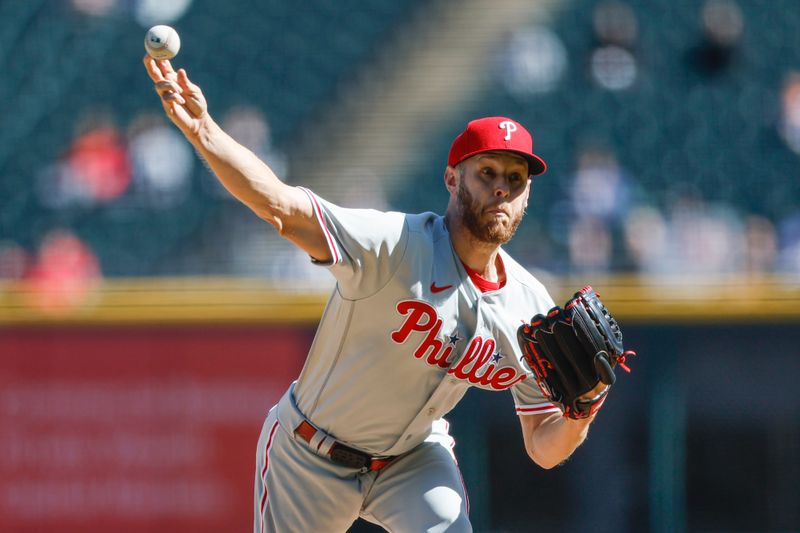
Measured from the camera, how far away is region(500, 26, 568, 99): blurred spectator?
9.48 metres

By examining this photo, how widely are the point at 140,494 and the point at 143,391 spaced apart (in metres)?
0.62

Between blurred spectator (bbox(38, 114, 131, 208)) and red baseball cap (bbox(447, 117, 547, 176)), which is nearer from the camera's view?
red baseball cap (bbox(447, 117, 547, 176))

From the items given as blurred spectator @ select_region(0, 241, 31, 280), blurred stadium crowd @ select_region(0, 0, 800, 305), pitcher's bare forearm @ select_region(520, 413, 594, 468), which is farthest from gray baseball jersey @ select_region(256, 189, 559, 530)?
blurred spectator @ select_region(0, 241, 31, 280)

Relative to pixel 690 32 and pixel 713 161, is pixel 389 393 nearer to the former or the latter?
pixel 713 161

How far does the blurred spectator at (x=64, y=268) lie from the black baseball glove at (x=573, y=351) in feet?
15.0

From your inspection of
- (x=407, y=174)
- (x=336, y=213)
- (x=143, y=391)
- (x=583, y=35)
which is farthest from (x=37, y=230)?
(x=336, y=213)

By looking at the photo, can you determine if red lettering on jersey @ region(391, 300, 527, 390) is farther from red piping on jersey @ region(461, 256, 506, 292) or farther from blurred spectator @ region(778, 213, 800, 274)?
blurred spectator @ region(778, 213, 800, 274)

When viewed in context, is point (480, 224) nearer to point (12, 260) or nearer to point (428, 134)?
point (12, 260)

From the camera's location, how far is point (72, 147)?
8.84 m

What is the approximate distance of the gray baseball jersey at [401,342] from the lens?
3441mm

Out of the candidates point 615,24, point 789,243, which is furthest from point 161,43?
point 615,24

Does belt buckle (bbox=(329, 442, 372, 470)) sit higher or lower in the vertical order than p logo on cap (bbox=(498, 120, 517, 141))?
lower

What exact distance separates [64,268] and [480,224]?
17.2 ft

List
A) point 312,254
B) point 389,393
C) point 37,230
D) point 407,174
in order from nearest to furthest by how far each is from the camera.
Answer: point 312,254, point 389,393, point 37,230, point 407,174
